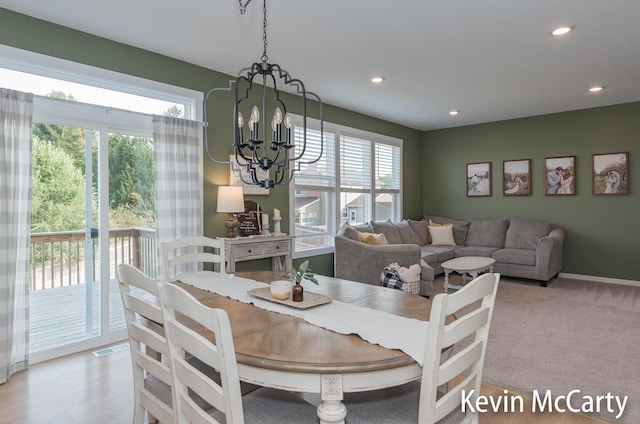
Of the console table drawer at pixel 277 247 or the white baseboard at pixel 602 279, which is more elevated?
the console table drawer at pixel 277 247

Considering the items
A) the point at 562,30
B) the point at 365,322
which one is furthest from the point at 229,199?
the point at 562,30

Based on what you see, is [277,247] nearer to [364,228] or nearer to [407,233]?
[364,228]

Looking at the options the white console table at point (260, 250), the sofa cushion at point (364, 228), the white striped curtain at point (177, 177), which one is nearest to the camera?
the white striped curtain at point (177, 177)

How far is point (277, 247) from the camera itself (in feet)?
13.7

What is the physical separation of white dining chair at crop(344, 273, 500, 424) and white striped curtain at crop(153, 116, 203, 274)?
2.60 m

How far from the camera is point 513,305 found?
4383mm

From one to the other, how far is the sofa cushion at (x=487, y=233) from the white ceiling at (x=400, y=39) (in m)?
2.24

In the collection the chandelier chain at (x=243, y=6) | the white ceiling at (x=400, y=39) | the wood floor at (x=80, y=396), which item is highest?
the white ceiling at (x=400, y=39)

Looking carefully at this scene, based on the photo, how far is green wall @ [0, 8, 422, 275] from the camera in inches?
111

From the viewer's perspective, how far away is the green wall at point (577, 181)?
5.43 m

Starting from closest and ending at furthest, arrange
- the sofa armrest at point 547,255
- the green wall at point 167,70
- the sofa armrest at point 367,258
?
the green wall at point 167,70, the sofa armrest at point 367,258, the sofa armrest at point 547,255

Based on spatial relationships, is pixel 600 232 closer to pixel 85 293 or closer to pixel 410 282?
pixel 410 282

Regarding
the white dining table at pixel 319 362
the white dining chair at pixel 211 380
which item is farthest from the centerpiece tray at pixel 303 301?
the white dining chair at pixel 211 380

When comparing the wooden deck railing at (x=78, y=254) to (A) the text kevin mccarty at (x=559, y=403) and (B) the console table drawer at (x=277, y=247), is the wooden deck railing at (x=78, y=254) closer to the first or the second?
(B) the console table drawer at (x=277, y=247)
